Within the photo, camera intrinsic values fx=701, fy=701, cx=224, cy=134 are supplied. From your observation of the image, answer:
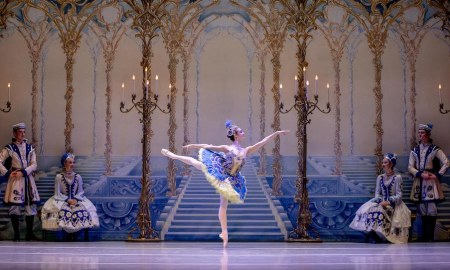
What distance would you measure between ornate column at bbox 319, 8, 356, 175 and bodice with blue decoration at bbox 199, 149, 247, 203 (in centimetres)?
194

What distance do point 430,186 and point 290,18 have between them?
113 inches

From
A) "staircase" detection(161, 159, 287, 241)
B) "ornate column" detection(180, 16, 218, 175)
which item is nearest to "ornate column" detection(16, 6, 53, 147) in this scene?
"ornate column" detection(180, 16, 218, 175)

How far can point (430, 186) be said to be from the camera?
9039 millimetres

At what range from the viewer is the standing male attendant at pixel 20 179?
8.94m

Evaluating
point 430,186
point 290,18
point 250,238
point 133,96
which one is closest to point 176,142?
point 133,96

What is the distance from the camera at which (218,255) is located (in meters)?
6.99

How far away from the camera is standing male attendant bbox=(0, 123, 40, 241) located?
8938mm

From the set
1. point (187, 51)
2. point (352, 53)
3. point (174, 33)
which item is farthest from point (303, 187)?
point (174, 33)

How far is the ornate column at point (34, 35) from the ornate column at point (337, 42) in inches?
150

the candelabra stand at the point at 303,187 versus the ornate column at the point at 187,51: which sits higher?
the ornate column at the point at 187,51

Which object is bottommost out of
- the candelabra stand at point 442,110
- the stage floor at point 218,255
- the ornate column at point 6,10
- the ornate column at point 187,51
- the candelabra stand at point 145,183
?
the stage floor at point 218,255

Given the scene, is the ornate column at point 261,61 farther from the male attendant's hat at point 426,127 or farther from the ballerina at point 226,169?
the male attendant's hat at point 426,127

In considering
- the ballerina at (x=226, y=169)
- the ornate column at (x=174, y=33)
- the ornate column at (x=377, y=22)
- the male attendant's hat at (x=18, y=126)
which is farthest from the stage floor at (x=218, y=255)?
the ornate column at (x=174, y=33)

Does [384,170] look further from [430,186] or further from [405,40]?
[405,40]
